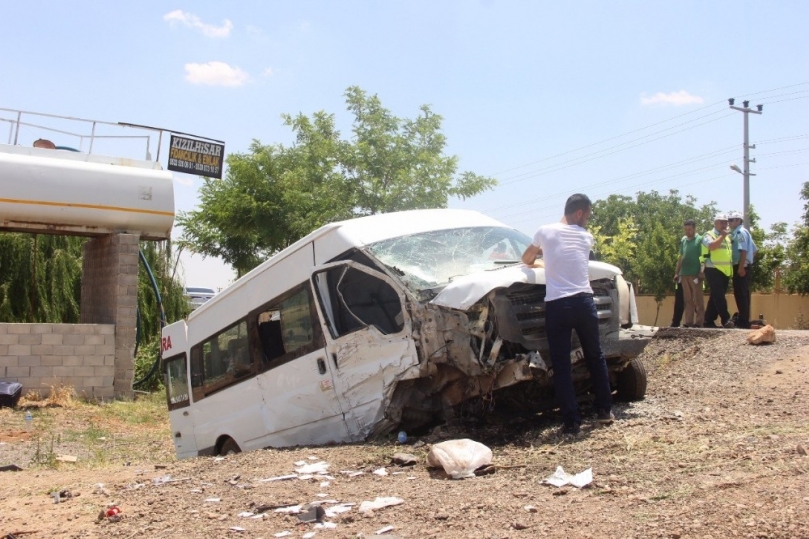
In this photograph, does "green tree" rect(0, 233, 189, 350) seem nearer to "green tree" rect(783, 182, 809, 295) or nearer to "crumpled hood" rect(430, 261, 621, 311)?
"crumpled hood" rect(430, 261, 621, 311)

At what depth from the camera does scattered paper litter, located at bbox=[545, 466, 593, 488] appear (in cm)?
494

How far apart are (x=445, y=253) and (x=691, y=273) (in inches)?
250

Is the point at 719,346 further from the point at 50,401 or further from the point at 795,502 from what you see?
the point at 50,401

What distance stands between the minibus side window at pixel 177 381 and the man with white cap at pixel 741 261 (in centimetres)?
773

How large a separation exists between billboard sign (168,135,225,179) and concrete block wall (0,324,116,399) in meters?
4.78

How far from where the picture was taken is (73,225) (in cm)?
1627

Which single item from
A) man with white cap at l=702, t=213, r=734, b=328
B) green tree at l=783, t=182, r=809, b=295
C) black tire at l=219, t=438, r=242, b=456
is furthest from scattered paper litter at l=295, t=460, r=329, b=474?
green tree at l=783, t=182, r=809, b=295

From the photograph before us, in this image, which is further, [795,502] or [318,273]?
[318,273]

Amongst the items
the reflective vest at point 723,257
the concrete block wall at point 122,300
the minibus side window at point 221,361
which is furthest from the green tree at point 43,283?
the reflective vest at point 723,257

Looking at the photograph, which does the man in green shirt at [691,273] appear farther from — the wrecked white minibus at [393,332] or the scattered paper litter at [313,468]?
the scattered paper litter at [313,468]

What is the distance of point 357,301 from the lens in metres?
7.19

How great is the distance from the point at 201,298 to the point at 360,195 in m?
9.75

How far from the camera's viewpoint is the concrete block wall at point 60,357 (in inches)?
600

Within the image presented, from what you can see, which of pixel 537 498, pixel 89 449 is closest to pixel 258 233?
pixel 89 449
